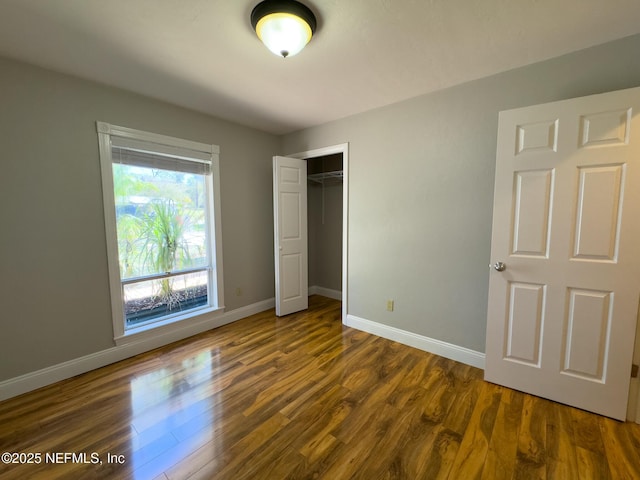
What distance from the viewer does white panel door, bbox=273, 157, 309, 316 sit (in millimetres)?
3477

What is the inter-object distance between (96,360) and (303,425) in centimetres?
202

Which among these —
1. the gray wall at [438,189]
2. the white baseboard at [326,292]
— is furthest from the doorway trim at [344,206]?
the white baseboard at [326,292]

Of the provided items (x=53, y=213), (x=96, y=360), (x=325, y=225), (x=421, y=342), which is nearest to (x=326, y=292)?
(x=325, y=225)

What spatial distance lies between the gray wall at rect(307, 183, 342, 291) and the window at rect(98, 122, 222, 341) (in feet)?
5.79

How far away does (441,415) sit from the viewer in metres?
1.79

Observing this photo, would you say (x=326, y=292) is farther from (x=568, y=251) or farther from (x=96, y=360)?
(x=568, y=251)

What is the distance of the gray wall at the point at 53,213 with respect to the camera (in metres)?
1.96

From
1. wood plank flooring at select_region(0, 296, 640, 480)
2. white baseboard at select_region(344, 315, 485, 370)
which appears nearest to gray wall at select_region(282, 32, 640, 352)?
white baseboard at select_region(344, 315, 485, 370)

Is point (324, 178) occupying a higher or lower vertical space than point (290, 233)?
higher

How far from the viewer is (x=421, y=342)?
2689 millimetres

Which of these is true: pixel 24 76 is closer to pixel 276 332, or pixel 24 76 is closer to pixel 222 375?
pixel 222 375

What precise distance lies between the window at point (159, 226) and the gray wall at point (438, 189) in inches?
66.9

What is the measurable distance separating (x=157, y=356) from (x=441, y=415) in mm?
2552

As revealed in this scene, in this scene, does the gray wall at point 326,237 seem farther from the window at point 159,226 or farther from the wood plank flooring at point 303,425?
the wood plank flooring at point 303,425
